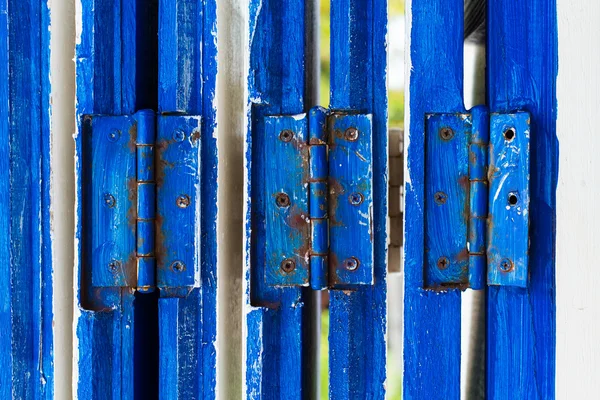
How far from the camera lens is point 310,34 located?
85 centimetres

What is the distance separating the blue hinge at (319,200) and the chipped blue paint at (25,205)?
338 millimetres

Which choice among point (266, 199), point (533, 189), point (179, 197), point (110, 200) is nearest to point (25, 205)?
point (110, 200)

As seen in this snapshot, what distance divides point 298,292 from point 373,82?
32 cm

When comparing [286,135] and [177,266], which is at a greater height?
[286,135]

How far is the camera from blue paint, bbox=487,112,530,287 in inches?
28.2

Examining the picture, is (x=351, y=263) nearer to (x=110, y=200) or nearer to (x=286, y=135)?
(x=286, y=135)

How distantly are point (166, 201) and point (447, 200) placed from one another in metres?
0.39

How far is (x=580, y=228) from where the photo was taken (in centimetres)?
73

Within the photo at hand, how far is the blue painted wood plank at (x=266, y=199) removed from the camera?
0.78 meters

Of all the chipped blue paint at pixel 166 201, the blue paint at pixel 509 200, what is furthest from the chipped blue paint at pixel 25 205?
the blue paint at pixel 509 200

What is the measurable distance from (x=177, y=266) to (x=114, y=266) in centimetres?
9

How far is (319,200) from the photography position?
749 mm

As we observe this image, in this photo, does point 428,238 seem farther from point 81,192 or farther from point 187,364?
point 81,192

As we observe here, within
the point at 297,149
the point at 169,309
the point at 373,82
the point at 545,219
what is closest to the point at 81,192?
the point at 169,309
